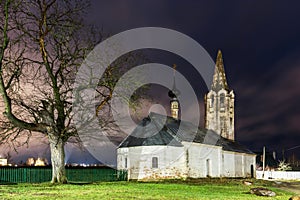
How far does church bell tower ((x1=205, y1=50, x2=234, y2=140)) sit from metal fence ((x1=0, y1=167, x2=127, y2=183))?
35.9 metres

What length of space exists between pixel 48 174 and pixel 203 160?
17045 millimetres

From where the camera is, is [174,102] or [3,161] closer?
[3,161]

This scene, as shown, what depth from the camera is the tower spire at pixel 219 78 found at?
7275 centimetres

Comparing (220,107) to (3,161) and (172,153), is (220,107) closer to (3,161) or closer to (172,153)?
(172,153)

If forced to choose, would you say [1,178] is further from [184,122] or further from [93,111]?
[184,122]

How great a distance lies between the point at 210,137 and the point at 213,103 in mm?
23306

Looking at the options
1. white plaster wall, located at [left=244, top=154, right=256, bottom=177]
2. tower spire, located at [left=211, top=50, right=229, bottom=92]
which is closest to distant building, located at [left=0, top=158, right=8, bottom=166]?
white plaster wall, located at [left=244, top=154, right=256, bottom=177]

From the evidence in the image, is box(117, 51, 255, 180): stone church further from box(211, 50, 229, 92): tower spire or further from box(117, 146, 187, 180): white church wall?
box(211, 50, 229, 92): tower spire

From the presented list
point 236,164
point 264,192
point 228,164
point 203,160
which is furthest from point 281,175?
point 264,192

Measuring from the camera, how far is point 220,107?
72.4m

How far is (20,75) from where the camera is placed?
24609 mm

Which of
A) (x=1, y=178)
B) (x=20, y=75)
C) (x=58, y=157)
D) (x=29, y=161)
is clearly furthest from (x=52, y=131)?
(x=29, y=161)

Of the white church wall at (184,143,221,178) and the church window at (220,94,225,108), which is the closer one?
the white church wall at (184,143,221,178)

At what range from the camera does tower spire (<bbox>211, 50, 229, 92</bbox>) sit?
72750 mm
